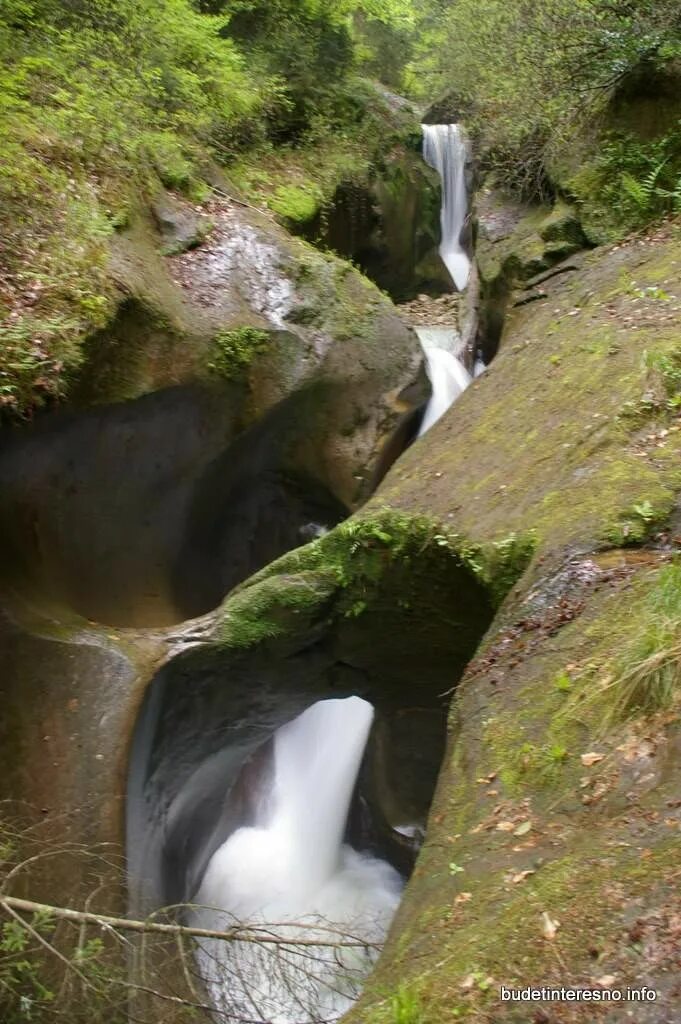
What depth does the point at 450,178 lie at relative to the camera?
17.0m

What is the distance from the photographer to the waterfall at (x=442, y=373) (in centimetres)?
1044

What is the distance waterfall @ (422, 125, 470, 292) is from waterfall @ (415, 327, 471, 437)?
4.26 m

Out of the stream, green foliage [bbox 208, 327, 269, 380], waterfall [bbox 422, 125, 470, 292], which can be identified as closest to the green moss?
the stream

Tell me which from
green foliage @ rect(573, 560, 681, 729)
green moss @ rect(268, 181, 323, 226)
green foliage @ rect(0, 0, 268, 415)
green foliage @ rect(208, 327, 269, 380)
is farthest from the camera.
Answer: green moss @ rect(268, 181, 323, 226)

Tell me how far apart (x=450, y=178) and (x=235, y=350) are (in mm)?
10348

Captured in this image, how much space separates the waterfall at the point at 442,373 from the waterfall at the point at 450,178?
14.0 feet

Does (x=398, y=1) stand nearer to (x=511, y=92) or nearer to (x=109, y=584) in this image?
(x=511, y=92)

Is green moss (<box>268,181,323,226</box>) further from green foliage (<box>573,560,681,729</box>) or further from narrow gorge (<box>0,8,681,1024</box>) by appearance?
green foliage (<box>573,560,681,729</box>)

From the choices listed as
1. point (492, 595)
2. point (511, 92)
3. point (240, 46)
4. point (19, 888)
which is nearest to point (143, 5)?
point (240, 46)

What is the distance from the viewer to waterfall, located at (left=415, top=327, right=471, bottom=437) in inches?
411

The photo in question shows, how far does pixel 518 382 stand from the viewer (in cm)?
808

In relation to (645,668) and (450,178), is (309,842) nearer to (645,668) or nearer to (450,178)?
(645,668)

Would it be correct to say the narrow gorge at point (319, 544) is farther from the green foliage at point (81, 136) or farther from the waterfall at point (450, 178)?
the waterfall at point (450, 178)

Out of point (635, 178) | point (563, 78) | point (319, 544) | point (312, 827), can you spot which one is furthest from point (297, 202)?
point (312, 827)
